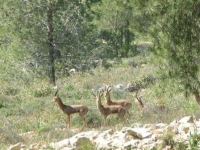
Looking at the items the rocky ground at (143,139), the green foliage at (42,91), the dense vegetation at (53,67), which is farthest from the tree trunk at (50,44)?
the rocky ground at (143,139)

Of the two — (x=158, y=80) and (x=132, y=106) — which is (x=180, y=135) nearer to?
(x=158, y=80)

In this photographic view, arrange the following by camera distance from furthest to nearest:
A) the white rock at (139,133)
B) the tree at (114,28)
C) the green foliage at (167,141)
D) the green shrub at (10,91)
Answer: the tree at (114,28) → the green shrub at (10,91) → the white rock at (139,133) → the green foliage at (167,141)

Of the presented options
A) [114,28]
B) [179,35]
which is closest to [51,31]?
[114,28]

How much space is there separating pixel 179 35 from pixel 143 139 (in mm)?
1685

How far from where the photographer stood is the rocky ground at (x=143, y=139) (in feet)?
23.9

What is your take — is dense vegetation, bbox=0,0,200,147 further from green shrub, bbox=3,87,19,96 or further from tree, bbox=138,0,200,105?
tree, bbox=138,0,200,105

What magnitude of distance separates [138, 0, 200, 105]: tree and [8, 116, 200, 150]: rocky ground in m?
0.68

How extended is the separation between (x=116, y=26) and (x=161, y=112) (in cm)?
1954

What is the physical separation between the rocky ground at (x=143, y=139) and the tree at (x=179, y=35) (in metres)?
0.68

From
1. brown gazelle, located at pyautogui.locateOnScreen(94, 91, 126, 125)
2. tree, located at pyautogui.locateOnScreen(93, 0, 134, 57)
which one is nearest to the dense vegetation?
brown gazelle, located at pyautogui.locateOnScreen(94, 91, 126, 125)

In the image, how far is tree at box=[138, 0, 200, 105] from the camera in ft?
24.2

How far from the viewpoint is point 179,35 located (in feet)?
24.6

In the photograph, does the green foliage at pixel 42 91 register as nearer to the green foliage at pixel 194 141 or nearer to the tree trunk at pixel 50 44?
the tree trunk at pixel 50 44

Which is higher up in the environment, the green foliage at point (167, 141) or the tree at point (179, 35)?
the tree at point (179, 35)
